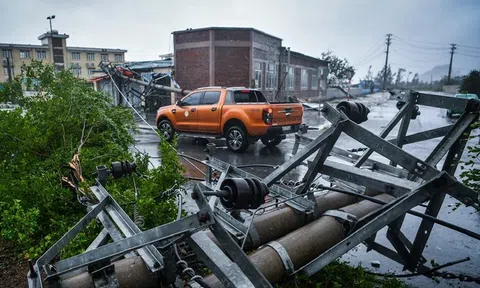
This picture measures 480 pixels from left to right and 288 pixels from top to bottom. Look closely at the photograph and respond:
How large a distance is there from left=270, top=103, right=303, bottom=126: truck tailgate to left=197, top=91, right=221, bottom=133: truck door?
195cm

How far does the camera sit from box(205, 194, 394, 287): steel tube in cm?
254

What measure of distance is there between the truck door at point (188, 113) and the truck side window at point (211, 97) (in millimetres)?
275

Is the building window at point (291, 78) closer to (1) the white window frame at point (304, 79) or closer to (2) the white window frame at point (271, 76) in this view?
(1) the white window frame at point (304, 79)

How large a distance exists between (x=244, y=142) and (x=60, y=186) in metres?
6.18

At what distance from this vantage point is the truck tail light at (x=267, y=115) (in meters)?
9.51

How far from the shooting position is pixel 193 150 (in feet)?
34.1

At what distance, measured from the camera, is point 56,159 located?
4.57 m

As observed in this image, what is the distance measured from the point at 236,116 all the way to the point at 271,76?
19887 mm

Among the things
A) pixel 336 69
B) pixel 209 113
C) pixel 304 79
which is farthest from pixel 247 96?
pixel 336 69

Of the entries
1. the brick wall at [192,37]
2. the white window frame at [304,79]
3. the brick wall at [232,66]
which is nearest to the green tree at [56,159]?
the brick wall at [232,66]

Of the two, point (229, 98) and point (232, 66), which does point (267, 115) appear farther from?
point (232, 66)

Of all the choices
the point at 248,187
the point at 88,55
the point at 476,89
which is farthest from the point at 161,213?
the point at 88,55

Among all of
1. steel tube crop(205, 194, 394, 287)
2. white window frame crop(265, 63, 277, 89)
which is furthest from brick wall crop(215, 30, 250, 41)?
steel tube crop(205, 194, 394, 287)

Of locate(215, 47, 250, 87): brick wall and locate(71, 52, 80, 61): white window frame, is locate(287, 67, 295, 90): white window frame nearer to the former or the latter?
locate(215, 47, 250, 87): brick wall
